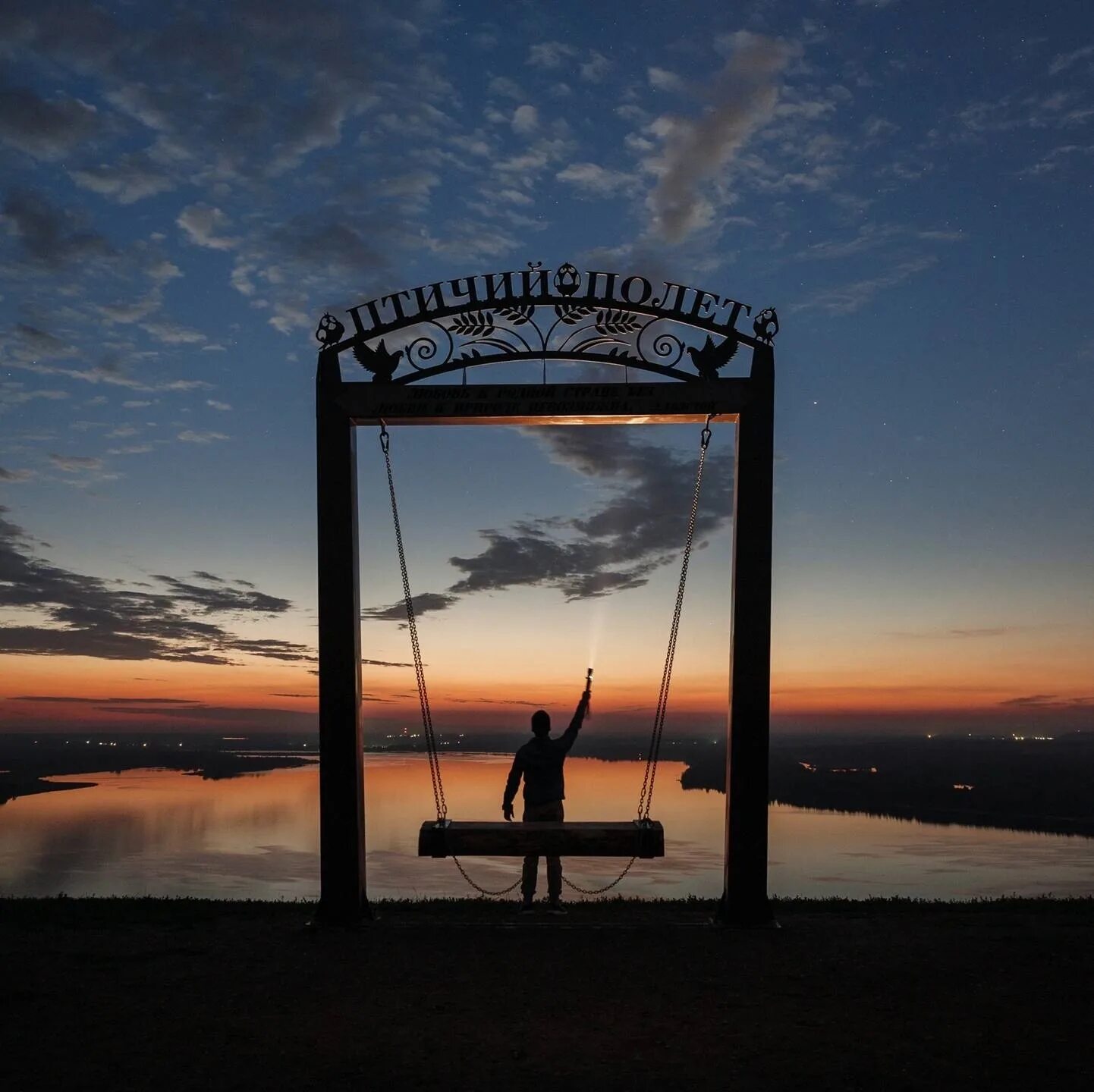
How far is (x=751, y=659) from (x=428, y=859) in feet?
130

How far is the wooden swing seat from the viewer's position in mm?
8336

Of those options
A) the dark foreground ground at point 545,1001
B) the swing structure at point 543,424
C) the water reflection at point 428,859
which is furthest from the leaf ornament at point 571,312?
the water reflection at point 428,859

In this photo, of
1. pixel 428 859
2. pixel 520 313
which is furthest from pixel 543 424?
pixel 428 859

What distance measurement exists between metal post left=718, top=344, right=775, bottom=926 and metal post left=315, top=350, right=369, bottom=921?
322 cm

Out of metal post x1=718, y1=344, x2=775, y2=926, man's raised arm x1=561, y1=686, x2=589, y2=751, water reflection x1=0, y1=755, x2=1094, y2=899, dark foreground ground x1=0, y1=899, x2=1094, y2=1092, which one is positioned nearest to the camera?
dark foreground ground x1=0, y1=899, x2=1094, y2=1092

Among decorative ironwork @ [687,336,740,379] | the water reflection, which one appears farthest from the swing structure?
the water reflection

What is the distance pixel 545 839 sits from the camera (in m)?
8.34

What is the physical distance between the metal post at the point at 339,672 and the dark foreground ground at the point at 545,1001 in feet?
1.64

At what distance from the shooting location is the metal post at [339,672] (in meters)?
8.88

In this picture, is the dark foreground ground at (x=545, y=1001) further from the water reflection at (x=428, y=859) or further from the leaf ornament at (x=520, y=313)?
the water reflection at (x=428, y=859)

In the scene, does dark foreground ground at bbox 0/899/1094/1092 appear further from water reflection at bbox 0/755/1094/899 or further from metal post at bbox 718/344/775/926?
water reflection at bbox 0/755/1094/899

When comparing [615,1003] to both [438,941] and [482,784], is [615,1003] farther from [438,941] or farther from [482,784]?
[482,784]

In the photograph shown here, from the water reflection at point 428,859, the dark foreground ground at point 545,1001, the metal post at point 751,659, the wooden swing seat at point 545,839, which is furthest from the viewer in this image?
the water reflection at point 428,859

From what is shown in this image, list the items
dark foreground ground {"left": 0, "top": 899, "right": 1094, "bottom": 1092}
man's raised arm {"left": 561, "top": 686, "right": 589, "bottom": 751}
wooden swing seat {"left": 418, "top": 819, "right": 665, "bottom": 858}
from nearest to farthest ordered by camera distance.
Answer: dark foreground ground {"left": 0, "top": 899, "right": 1094, "bottom": 1092}
wooden swing seat {"left": 418, "top": 819, "right": 665, "bottom": 858}
man's raised arm {"left": 561, "top": 686, "right": 589, "bottom": 751}
